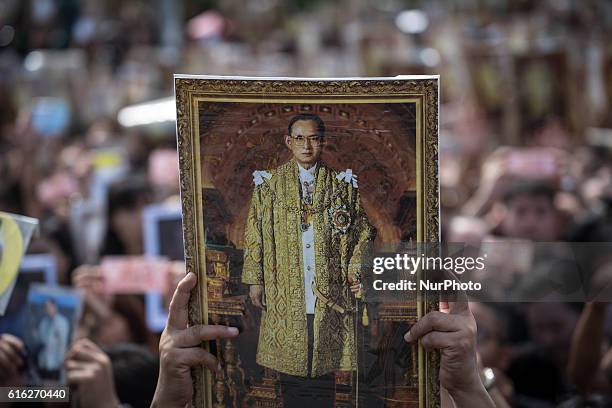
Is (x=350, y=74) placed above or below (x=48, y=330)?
above

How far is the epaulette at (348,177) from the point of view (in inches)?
78.0

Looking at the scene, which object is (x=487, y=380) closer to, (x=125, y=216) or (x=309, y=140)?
(x=309, y=140)

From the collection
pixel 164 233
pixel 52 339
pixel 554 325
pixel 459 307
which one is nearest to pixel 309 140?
pixel 459 307

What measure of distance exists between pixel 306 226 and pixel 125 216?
3559mm

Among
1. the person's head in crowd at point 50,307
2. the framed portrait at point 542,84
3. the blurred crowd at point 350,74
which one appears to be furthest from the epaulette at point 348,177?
the framed portrait at point 542,84

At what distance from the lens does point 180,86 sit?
1976 mm

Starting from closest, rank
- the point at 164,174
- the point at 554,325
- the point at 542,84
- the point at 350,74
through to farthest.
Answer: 1. the point at 554,325
2. the point at 164,174
3. the point at 542,84
4. the point at 350,74

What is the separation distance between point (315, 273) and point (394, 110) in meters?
0.38

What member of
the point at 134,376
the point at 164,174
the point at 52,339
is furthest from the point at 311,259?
the point at 164,174

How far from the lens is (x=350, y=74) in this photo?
977 cm

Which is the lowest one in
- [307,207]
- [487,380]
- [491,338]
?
[491,338]

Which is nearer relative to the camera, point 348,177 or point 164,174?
point 348,177

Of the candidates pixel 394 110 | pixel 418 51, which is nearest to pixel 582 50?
pixel 418 51

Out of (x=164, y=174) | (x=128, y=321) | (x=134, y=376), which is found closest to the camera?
(x=134, y=376)
